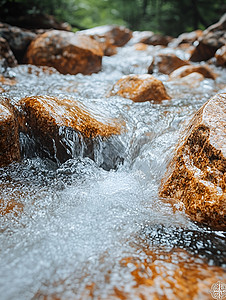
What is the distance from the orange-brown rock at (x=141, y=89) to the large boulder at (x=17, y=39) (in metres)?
3.28

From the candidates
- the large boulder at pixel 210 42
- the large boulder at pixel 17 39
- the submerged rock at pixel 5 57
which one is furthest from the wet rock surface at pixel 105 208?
the large boulder at pixel 210 42

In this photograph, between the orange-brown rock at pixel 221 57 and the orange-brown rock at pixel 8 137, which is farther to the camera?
the orange-brown rock at pixel 221 57

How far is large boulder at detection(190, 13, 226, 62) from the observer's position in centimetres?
754

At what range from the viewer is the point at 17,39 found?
559 centimetres

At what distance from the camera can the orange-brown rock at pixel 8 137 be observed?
87.0 inches

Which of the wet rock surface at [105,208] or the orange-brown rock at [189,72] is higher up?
the orange-brown rock at [189,72]

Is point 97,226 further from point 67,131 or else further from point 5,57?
point 5,57

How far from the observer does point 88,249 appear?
1475mm

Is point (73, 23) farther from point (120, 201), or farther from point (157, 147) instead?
point (120, 201)

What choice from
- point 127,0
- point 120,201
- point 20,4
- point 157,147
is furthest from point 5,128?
point 127,0

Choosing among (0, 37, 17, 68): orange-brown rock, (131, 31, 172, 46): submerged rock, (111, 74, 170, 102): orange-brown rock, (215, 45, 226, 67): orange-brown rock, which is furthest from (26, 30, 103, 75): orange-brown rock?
(131, 31, 172, 46): submerged rock

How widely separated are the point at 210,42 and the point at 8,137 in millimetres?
7816

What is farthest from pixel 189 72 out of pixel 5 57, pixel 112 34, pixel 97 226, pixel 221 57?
pixel 112 34

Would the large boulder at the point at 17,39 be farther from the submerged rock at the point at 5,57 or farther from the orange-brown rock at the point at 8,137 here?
the orange-brown rock at the point at 8,137
